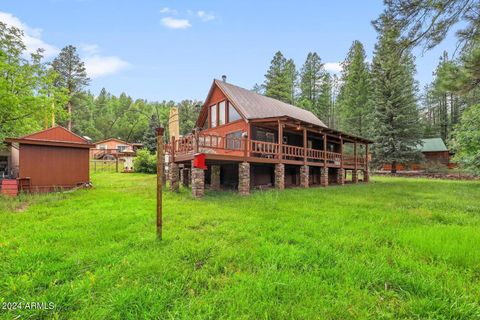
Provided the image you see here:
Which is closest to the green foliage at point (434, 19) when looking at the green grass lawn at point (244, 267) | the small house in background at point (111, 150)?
the green grass lawn at point (244, 267)

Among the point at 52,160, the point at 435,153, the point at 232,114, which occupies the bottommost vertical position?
the point at 52,160

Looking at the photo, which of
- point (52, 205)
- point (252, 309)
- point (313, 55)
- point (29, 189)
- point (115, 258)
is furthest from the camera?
point (313, 55)

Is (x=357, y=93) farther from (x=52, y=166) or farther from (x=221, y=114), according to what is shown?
(x=52, y=166)

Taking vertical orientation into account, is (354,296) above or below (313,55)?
below

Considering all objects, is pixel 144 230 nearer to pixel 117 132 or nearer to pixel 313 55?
pixel 313 55

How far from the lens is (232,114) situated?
16.9 m

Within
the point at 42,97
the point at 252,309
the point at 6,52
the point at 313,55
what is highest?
the point at 313,55

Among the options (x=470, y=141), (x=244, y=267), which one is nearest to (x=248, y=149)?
(x=244, y=267)

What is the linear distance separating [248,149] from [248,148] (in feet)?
0.17

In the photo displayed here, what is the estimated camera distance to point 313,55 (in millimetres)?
45812

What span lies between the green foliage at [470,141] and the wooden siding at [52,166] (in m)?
23.9

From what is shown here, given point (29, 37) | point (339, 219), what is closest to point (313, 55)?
point (29, 37)

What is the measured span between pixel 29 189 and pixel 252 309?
47.6 feet

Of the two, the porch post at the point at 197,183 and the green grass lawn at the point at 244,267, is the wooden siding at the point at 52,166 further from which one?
the porch post at the point at 197,183
